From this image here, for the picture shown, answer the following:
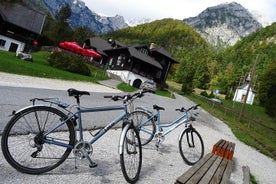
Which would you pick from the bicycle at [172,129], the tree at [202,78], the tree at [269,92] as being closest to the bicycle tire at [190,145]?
the bicycle at [172,129]

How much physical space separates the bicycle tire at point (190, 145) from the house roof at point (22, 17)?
41.9 meters

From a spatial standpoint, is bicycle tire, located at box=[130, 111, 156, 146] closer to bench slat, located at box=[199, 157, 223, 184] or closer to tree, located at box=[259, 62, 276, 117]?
bench slat, located at box=[199, 157, 223, 184]

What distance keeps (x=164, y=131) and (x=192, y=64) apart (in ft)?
306

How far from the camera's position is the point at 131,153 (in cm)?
474

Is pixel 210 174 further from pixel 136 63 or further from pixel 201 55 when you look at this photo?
pixel 201 55

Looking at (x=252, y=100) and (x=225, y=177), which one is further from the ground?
(x=252, y=100)

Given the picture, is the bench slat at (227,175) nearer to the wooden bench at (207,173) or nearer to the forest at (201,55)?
the wooden bench at (207,173)

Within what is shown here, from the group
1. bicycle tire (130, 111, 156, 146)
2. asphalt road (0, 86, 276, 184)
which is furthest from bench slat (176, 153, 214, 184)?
bicycle tire (130, 111, 156, 146)

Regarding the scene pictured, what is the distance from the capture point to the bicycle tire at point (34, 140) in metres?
3.80

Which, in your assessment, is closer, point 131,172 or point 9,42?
point 131,172

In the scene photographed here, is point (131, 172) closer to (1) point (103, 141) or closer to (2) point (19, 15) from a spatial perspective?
(1) point (103, 141)

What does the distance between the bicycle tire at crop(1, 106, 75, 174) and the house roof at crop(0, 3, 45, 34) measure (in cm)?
4248

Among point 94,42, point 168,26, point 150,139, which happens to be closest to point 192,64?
point 94,42

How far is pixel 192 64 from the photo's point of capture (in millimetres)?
97250
